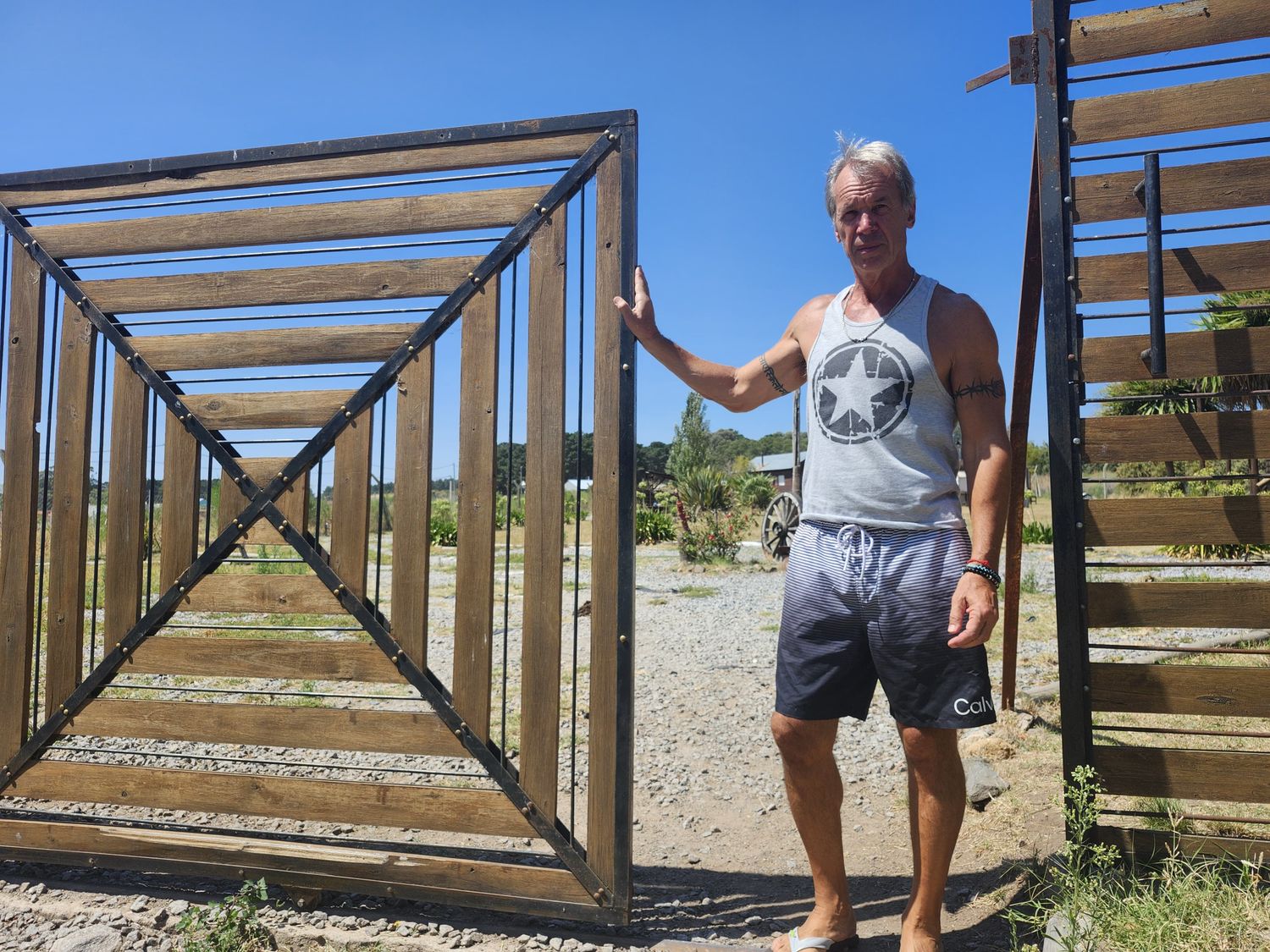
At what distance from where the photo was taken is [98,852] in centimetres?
332

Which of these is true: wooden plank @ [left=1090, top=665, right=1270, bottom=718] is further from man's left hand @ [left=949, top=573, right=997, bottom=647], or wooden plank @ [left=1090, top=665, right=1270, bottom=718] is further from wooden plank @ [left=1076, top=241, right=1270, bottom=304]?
wooden plank @ [left=1076, top=241, right=1270, bottom=304]

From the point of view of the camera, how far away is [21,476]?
3.60 metres

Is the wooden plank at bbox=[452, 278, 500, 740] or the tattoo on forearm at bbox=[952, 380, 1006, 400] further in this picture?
the wooden plank at bbox=[452, 278, 500, 740]

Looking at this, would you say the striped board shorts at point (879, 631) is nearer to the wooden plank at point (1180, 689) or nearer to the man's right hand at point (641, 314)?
the wooden plank at point (1180, 689)

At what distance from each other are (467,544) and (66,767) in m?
1.88

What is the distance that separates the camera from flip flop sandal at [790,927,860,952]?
259 cm

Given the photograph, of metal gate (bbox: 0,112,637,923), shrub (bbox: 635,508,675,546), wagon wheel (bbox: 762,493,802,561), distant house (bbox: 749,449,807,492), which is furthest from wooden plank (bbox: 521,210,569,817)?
distant house (bbox: 749,449,807,492)

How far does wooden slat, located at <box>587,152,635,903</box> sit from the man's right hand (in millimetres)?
61

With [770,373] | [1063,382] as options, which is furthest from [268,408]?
[1063,382]

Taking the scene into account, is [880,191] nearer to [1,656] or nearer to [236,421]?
[236,421]

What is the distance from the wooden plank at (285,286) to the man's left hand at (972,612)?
1962mm

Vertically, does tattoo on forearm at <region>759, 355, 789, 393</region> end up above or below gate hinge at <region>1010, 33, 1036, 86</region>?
below

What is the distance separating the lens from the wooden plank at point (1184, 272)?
2783 mm

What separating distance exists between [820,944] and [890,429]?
5.00ft
